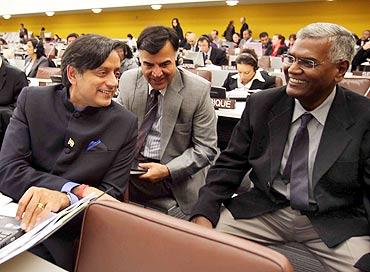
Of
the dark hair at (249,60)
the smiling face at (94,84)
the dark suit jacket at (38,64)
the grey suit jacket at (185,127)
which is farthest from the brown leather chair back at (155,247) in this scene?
the dark suit jacket at (38,64)

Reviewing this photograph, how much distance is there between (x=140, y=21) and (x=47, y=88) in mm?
15901

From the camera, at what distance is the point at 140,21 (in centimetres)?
1667

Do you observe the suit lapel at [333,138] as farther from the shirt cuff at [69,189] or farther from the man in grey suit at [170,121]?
the shirt cuff at [69,189]

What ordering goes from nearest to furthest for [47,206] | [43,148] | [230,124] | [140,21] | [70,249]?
[47,206] → [70,249] → [43,148] → [230,124] → [140,21]

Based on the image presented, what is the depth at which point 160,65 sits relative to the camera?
194cm

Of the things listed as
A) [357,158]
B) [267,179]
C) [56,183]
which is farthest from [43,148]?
[357,158]

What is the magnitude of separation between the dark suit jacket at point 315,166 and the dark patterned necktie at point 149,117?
1.62ft

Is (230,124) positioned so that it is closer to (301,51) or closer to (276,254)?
(301,51)

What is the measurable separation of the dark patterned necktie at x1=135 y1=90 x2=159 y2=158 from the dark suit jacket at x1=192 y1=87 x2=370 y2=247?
0.50 metres

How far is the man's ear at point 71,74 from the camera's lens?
57.3 inches

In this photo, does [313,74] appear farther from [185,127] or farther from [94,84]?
[94,84]

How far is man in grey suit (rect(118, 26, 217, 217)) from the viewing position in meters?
1.94

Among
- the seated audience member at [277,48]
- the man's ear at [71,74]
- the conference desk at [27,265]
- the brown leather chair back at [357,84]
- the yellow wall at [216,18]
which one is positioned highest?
the man's ear at [71,74]

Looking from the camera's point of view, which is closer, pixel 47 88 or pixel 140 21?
pixel 47 88
